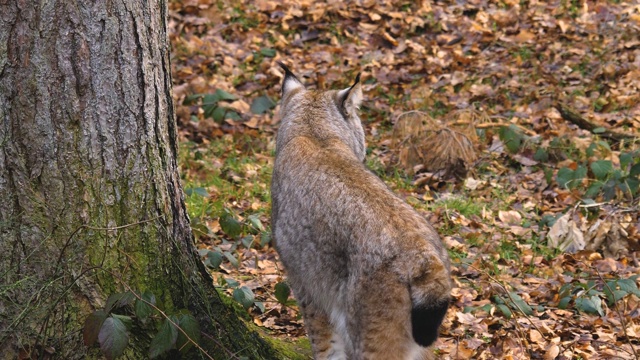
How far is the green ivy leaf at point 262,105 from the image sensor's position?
9.17m

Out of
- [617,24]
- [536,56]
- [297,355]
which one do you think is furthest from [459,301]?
[617,24]

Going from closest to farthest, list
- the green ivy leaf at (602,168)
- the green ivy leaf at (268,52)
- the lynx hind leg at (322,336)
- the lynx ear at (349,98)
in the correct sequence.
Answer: the lynx hind leg at (322,336), the lynx ear at (349,98), the green ivy leaf at (602,168), the green ivy leaf at (268,52)

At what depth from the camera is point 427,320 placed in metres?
3.27

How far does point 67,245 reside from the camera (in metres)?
3.50

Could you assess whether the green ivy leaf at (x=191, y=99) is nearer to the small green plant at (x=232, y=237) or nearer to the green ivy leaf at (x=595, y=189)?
the small green plant at (x=232, y=237)

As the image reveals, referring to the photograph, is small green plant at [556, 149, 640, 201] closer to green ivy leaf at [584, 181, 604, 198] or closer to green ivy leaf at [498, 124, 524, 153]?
green ivy leaf at [584, 181, 604, 198]

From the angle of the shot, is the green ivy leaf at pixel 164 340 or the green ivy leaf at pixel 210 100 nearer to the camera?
the green ivy leaf at pixel 164 340

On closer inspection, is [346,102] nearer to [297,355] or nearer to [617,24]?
[297,355]

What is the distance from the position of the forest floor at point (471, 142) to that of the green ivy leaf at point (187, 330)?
71 cm

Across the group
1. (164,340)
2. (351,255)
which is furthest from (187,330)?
(351,255)

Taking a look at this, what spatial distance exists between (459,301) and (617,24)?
258 inches

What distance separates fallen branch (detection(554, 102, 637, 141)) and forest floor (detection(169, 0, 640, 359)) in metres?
0.02

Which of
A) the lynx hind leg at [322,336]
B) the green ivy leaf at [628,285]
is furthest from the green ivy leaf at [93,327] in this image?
the green ivy leaf at [628,285]

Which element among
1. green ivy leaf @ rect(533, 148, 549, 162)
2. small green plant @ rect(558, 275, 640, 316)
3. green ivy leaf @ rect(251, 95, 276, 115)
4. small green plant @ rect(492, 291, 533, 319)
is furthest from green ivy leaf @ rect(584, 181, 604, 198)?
green ivy leaf @ rect(251, 95, 276, 115)
